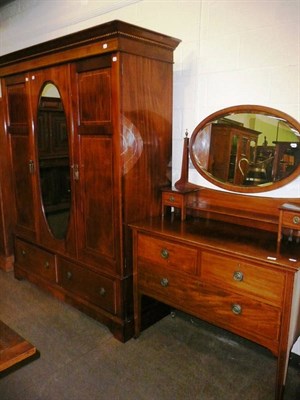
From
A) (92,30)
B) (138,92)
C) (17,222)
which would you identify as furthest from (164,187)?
(17,222)

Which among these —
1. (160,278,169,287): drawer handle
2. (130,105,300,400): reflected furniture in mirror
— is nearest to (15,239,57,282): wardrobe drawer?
(130,105,300,400): reflected furniture in mirror

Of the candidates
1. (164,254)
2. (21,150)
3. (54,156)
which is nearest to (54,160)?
(54,156)

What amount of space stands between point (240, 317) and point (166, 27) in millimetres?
1936

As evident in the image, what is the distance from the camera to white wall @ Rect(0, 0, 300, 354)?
5.98 feet

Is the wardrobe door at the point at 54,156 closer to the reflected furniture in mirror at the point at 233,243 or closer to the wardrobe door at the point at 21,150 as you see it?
the wardrobe door at the point at 21,150

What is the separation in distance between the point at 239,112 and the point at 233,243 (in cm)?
83

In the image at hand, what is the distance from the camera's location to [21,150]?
2.77 metres

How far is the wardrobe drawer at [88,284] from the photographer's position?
2230 mm

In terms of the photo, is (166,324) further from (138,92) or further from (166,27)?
(166,27)

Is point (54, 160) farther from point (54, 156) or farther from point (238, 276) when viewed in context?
point (238, 276)

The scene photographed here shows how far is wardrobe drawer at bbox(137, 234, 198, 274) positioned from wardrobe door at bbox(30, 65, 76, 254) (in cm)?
65

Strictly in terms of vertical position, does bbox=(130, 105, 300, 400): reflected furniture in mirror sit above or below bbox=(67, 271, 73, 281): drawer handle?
above

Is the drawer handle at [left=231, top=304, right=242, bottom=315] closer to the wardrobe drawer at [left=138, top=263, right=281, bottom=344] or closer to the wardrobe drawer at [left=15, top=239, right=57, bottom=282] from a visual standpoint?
the wardrobe drawer at [left=138, top=263, right=281, bottom=344]

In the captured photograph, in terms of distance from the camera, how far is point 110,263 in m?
2.18
